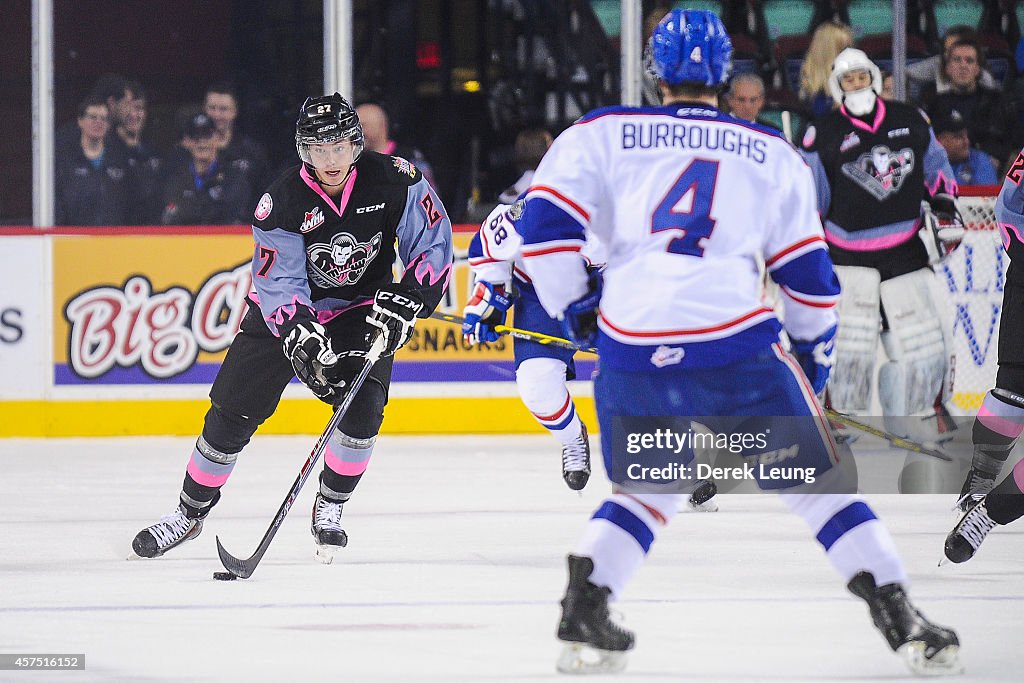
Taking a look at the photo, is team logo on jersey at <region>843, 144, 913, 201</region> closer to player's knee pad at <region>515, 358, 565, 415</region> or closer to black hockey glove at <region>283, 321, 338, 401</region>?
player's knee pad at <region>515, 358, 565, 415</region>

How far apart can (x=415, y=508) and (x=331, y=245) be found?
48.6 inches

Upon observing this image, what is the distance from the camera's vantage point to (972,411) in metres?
7.01

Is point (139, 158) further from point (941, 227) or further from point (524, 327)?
point (941, 227)

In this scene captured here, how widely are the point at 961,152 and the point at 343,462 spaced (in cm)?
394

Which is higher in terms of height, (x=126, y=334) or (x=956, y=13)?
(x=956, y=13)

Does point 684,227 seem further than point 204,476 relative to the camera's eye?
No

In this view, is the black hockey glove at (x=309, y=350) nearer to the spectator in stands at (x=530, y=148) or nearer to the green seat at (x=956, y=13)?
the spectator in stands at (x=530, y=148)

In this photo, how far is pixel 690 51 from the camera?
2768mm

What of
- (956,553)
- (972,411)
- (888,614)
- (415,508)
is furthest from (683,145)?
(972,411)

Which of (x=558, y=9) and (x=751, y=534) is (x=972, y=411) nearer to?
(x=558, y=9)

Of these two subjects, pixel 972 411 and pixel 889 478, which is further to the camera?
pixel 972 411

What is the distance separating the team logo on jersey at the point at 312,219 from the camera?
12.9 feet

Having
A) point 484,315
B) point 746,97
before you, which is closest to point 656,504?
point 484,315

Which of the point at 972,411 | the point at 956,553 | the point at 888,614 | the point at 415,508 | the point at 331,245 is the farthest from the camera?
the point at 972,411
